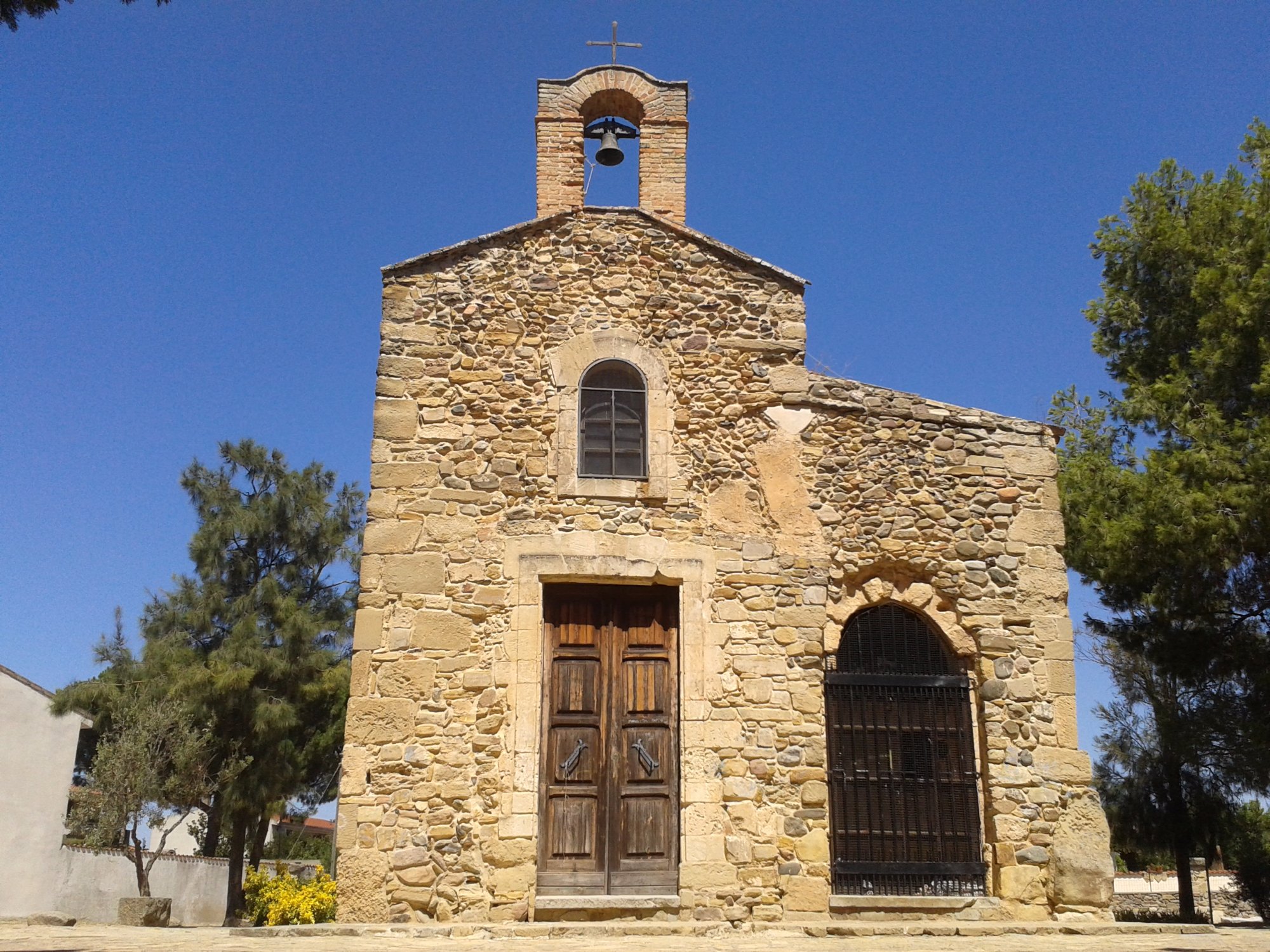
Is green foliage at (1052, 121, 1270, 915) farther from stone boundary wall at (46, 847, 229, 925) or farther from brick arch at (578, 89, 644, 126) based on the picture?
stone boundary wall at (46, 847, 229, 925)

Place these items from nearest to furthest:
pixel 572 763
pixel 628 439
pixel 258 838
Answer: pixel 572 763
pixel 628 439
pixel 258 838

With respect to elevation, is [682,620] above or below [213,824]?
above

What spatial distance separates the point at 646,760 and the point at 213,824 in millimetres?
11952

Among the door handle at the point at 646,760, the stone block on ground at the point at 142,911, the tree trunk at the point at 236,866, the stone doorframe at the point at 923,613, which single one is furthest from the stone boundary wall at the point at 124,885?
the stone doorframe at the point at 923,613

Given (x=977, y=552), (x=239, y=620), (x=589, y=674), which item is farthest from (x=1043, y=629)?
(x=239, y=620)

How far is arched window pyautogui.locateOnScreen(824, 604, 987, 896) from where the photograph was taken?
905 centimetres

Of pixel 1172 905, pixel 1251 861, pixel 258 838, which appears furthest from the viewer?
pixel 258 838

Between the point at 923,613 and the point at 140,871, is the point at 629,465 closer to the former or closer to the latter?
the point at 923,613

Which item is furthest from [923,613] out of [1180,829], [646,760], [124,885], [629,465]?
[124,885]

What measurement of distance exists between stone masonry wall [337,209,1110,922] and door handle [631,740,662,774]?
32cm

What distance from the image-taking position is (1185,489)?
12.3 metres

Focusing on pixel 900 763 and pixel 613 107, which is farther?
pixel 613 107

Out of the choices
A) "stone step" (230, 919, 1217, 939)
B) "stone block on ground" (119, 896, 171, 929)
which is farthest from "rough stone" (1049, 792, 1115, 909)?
"stone block on ground" (119, 896, 171, 929)

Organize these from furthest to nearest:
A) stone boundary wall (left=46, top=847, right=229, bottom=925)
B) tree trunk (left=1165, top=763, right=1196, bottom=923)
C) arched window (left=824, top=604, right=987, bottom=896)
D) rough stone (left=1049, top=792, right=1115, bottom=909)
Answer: stone boundary wall (left=46, top=847, right=229, bottom=925) → tree trunk (left=1165, top=763, right=1196, bottom=923) → arched window (left=824, top=604, right=987, bottom=896) → rough stone (left=1049, top=792, right=1115, bottom=909)
